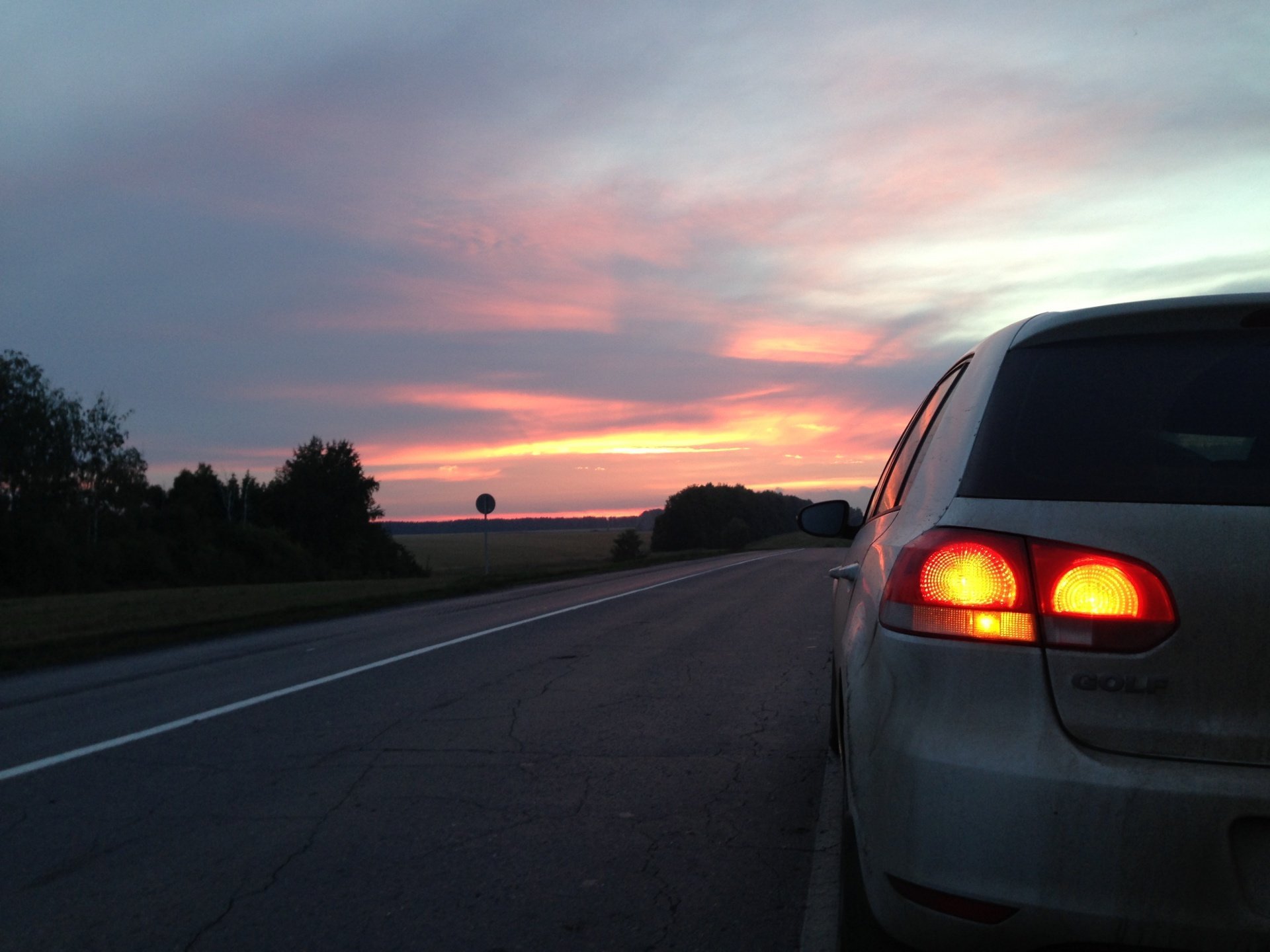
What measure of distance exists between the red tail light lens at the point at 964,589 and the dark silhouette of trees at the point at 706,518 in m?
104

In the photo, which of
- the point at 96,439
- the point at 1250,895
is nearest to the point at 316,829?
the point at 1250,895

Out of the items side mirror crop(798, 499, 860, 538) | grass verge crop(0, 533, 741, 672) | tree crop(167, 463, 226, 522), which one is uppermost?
tree crop(167, 463, 226, 522)

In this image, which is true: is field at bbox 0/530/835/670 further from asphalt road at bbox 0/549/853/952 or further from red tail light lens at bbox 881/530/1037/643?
red tail light lens at bbox 881/530/1037/643

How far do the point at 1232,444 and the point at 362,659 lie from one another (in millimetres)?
8945

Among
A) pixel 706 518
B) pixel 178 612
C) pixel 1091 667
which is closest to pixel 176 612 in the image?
pixel 178 612

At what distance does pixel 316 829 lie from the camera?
15.0 ft

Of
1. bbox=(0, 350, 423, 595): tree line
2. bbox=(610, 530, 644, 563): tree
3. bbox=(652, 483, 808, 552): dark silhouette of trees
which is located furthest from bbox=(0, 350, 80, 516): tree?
bbox=(652, 483, 808, 552): dark silhouette of trees

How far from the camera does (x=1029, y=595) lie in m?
2.30

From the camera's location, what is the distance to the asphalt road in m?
3.60

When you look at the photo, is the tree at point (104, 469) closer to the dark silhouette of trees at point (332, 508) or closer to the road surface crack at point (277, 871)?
the dark silhouette of trees at point (332, 508)

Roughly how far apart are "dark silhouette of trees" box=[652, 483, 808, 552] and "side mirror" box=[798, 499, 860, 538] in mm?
100670

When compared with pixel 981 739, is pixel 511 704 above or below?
below

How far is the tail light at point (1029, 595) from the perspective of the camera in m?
2.21

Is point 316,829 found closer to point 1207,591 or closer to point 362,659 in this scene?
point 1207,591
